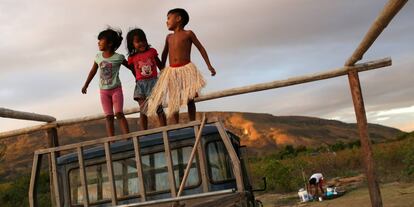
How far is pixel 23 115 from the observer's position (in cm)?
731

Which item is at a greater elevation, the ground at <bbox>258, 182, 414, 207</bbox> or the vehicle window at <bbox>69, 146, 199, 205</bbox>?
the vehicle window at <bbox>69, 146, 199, 205</bbox>

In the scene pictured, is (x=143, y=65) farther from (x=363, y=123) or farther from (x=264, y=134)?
(x=264, y=134)

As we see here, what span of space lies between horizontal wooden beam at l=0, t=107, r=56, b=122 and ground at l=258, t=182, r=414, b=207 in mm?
8342

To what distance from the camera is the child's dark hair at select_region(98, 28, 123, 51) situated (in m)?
6.03

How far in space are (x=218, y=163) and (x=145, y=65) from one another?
62.0 inches

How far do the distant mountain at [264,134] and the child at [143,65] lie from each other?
82192mm

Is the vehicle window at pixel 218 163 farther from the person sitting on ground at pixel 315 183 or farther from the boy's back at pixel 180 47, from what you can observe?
the person sitting on ground at pixel 315 183

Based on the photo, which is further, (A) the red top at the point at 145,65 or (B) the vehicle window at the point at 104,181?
(A) the red top at the point at 145,65

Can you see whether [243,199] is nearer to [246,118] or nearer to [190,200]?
[190,200]

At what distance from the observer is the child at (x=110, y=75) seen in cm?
591

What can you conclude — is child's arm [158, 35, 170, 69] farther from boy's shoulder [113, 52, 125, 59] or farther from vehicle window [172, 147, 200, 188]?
vehicle window [172, 147, 200, 188]

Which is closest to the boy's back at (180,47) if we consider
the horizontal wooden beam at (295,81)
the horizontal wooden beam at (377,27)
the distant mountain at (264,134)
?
the horizontal wooden beam at (295,81)

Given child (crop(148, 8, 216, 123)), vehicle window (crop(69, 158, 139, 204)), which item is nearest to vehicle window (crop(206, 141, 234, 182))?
child (crop(148, 8, 216, 123))

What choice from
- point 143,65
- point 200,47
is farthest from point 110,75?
point 200,47
